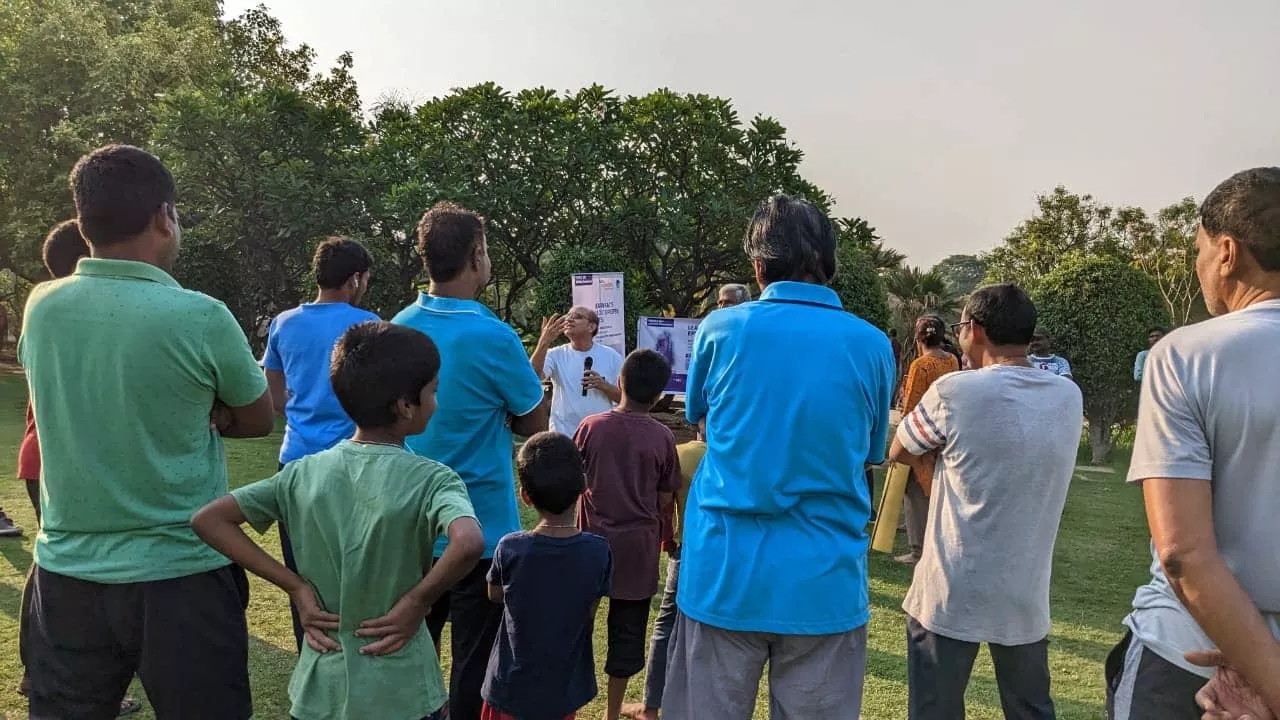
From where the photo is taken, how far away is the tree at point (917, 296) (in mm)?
22828

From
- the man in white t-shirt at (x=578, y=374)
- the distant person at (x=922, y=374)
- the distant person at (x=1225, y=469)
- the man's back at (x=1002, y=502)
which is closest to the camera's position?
the distant person at (x=1225, y=469)

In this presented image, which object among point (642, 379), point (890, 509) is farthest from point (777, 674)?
point (642, 379)

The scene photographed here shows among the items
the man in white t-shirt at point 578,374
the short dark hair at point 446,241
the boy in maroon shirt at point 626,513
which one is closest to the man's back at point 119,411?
the short dark hair at point 446,241

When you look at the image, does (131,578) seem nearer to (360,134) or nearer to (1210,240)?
(1210,240)

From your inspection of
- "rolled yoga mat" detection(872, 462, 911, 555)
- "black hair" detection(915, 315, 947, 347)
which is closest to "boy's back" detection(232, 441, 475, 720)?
"rolled yoga mat" detection(872, 462, 911, 555)

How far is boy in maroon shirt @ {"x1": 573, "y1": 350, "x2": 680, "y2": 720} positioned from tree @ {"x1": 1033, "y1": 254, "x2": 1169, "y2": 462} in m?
10.6

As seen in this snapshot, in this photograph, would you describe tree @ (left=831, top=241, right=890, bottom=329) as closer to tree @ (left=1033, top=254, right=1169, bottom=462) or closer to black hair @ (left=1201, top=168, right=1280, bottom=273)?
tree @ (left=1033, top=254, right=1169, bottom=462)

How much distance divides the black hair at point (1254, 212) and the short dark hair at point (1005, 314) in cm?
121

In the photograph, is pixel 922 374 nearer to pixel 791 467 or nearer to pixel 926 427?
pixel 926 427

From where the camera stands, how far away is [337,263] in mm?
3625

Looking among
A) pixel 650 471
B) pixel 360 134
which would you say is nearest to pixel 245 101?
pixel 360 134

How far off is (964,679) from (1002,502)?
610mm

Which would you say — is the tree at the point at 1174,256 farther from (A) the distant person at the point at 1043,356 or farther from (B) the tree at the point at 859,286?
(A) the distant person at the point at 1043,356

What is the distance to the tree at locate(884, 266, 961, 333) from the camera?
22.8 meters
